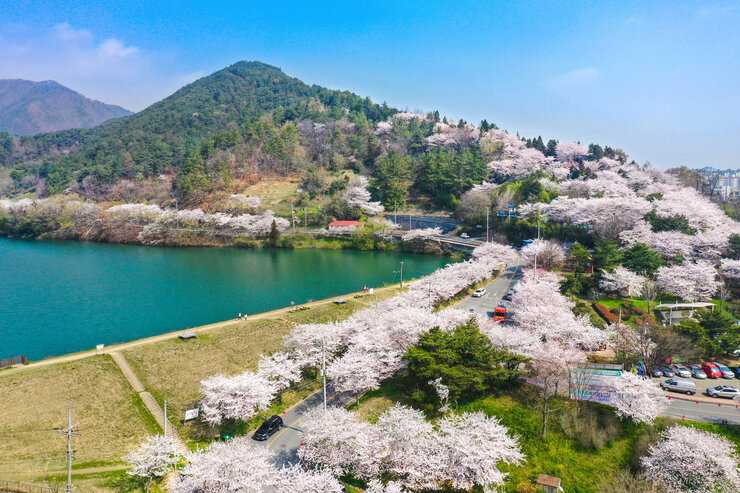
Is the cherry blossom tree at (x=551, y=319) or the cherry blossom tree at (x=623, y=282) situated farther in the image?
the cherry blossom tree at (x=623, y=282)

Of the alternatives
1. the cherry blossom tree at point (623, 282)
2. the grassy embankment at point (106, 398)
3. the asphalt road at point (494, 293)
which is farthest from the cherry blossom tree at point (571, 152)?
the grassy embankment at point (106, 398)

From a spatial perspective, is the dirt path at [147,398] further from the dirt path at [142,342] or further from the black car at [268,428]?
the black car at [268,428]

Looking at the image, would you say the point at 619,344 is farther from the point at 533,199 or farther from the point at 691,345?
the point at 533,199

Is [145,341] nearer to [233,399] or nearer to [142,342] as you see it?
[142,342]

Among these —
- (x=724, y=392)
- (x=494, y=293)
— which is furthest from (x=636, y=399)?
(x=494, y=293)

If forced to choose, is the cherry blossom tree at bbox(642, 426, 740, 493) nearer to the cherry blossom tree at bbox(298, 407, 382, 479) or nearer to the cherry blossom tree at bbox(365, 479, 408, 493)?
the cherry blossom tree at bbox(365, 479, 408, 493)

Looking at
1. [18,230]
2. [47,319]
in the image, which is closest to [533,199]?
[47,319]

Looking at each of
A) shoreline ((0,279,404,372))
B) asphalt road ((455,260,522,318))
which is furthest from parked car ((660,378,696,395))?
shoreline ((0,279,404,372))
